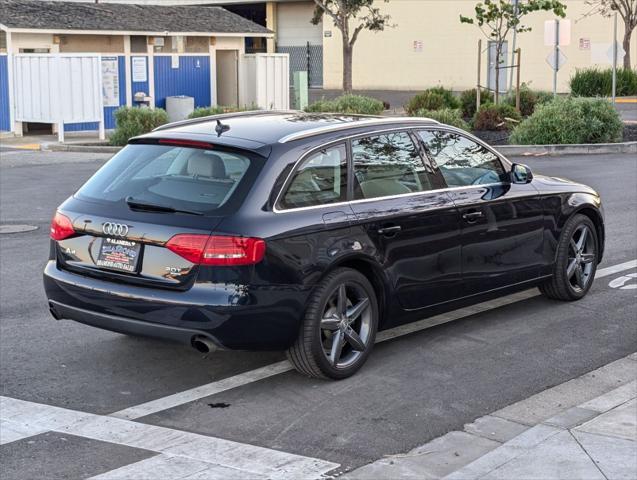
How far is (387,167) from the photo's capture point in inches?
296

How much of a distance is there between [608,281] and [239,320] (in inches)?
184

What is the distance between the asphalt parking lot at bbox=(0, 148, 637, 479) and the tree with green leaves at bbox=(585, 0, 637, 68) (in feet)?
123

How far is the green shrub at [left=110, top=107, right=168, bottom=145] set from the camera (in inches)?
1025

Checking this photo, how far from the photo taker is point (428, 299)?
764 centimetres

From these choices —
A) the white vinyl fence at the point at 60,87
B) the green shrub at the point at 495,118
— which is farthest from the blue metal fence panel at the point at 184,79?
the green shrub at the point at 495,118

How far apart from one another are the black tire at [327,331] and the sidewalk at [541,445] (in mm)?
1059

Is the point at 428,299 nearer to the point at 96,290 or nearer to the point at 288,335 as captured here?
the point at 288,335

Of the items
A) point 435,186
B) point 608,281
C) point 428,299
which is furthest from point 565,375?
point 608,281

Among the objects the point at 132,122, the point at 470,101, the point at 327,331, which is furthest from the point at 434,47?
the point at 327,331

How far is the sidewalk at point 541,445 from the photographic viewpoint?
5.38 metres

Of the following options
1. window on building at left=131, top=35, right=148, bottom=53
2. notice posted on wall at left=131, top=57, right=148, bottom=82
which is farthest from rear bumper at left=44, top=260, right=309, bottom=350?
window on building at left=131, top=35, right=148, bottom=53

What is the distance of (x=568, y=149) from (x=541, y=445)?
1876 centimetres

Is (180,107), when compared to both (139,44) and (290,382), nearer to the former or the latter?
(139,44)

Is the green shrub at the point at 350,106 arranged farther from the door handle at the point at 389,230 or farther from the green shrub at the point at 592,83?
the door handle at the point at 389,230
